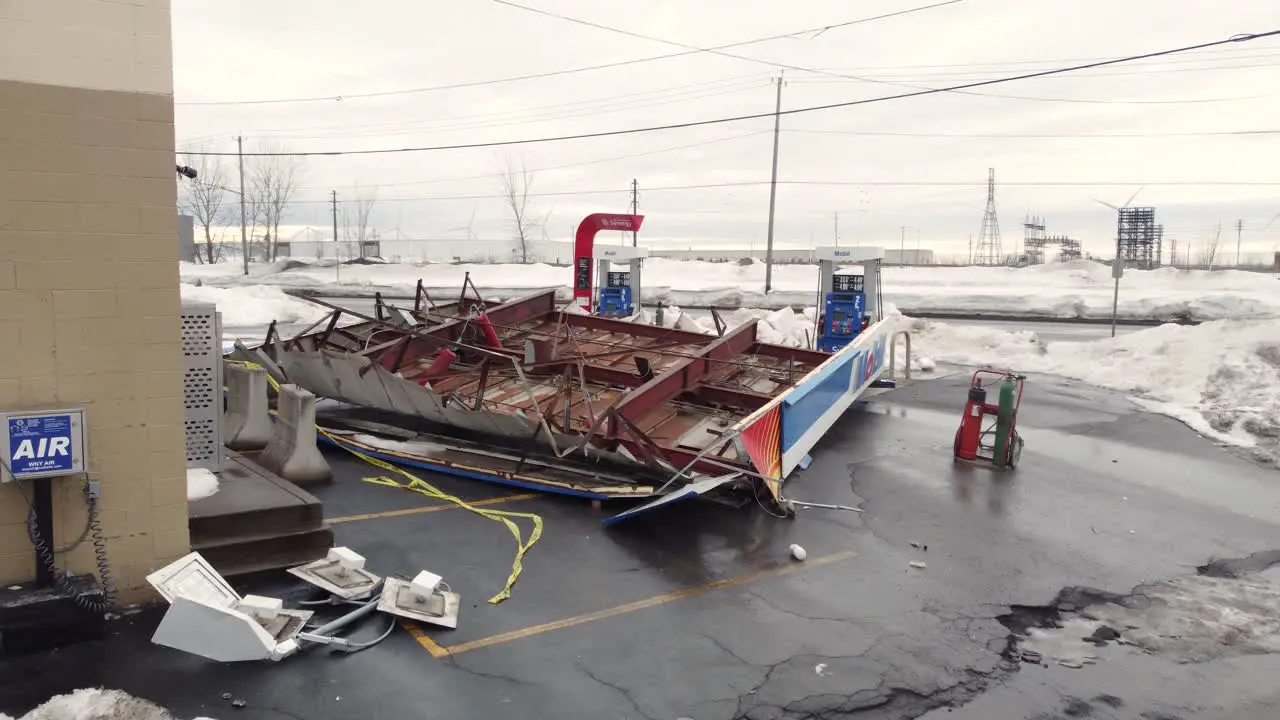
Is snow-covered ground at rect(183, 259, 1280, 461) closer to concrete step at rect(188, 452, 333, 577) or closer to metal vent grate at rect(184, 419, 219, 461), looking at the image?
concrete step at rect(188, 452, 333, 577)

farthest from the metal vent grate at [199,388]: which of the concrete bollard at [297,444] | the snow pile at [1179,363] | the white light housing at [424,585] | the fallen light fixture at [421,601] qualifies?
the snow pile at [1179,363]

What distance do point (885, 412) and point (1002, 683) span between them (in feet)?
30.0

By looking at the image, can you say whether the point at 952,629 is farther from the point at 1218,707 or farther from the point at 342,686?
the point at 342,686

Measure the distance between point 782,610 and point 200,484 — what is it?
4744mm

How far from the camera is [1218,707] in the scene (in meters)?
4.78

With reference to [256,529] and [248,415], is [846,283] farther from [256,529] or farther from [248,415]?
[256,529]

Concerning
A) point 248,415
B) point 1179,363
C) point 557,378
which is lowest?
point 248,415

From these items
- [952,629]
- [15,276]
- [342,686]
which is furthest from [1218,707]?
[15,276]

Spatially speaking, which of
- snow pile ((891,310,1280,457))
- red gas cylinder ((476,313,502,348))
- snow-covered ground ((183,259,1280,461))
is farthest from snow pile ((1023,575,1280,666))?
red gas cylinder ((476,313,502,348))

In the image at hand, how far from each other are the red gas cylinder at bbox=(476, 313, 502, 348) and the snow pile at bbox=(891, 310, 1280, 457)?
10.0 meters

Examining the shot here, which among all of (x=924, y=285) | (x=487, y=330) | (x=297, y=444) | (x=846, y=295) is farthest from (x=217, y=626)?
(x=924, y=285)

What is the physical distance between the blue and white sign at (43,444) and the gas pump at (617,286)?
15421 mm

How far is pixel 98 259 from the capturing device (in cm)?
493

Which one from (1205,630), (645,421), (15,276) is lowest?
(1205,630)
